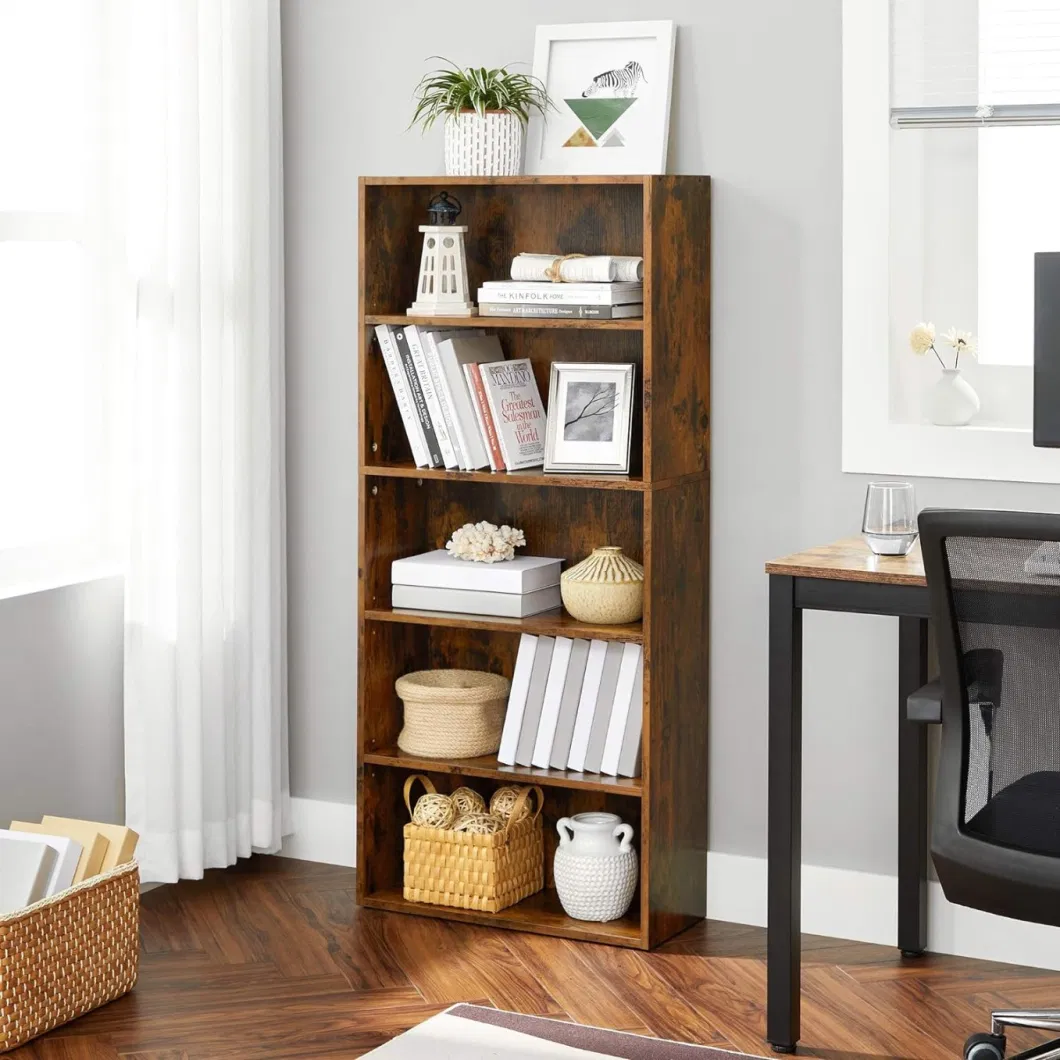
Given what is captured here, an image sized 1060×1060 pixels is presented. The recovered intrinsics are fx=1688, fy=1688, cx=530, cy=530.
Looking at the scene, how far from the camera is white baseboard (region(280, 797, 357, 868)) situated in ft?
13.2

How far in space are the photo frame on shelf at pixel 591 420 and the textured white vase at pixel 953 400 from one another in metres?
0.62

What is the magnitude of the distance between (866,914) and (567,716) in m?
0.75

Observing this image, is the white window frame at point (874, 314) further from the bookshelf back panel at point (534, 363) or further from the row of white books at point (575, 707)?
the row of white books at point (575, 707)

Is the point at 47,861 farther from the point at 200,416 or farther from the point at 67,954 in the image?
the point at 200,416

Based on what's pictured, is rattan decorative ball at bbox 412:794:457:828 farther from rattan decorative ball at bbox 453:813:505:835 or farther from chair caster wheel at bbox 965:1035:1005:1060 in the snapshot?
chair caster wheel at bbox 965:1035:1005:1060

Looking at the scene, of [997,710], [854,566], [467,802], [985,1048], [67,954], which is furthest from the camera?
[467,802]

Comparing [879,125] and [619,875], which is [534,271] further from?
[619,875]

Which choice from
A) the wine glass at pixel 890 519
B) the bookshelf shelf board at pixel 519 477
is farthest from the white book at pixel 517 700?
the wine glass at pixel 890 519

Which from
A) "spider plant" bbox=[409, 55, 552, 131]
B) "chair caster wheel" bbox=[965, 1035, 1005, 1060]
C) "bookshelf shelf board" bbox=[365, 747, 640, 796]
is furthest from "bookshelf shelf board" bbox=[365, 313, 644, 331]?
"chair caster wheel" bbox=[965, 1035, 1005, 1060]


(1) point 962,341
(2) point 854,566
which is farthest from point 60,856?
(1) point 962,341

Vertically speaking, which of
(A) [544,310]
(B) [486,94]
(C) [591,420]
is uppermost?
(B) [486,94]

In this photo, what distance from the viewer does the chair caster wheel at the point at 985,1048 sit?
106 inches

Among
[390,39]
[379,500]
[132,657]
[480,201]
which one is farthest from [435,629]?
[390,39]

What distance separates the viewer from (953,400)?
341cm
